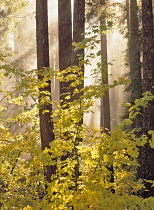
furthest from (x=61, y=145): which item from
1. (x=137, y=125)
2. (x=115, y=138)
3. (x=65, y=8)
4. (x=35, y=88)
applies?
(x=137, y=125)

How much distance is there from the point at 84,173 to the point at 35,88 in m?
1.86

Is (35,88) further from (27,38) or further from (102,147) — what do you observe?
(27,38)

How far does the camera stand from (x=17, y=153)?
584 cm

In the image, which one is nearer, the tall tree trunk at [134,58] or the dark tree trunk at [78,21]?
the dark tree trunk at [78,21]

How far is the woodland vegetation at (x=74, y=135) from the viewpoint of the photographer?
4363 millimetres

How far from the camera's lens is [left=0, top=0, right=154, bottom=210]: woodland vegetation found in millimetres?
4363

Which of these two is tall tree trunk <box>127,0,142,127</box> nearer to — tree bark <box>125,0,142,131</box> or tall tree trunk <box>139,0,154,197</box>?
tree bark <box>125,0,142,131</box>

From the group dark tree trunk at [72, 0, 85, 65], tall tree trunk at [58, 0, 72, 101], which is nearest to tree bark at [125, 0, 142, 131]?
tall tree trunk at [58, 0, 72, 101]

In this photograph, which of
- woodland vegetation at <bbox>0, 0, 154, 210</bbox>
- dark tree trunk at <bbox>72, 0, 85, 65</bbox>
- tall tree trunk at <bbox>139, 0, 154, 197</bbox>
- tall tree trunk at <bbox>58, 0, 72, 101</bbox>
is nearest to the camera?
woodland vegetation at <bbox>0, 0, 154, 210</bbox>

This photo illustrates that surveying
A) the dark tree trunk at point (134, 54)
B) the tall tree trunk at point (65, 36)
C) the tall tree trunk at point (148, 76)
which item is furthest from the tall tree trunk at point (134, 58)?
the tall tree trunk at point (65, 36)

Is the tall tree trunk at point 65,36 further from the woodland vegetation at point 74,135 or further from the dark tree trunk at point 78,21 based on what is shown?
the dark tree trunk at point 78,21

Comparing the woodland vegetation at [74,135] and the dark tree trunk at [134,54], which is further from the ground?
the dark tree trunk at [134,54]

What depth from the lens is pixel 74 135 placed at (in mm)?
4734

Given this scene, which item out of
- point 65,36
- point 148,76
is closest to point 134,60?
point 148,76
